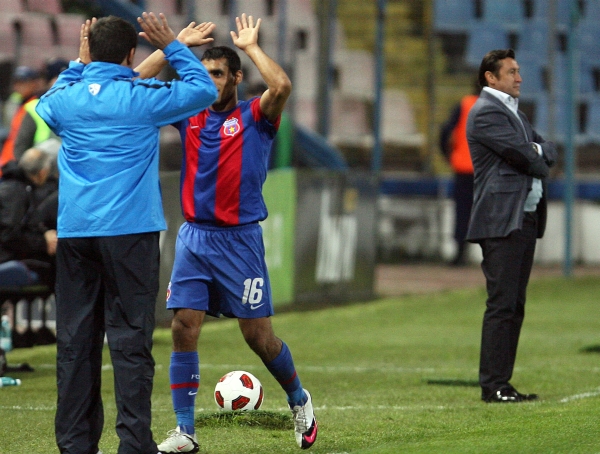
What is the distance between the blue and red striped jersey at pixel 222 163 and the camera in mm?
5965

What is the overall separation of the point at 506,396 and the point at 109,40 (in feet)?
11.5

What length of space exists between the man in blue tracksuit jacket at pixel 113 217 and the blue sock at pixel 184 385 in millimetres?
560

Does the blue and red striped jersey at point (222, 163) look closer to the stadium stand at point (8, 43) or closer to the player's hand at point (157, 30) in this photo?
the player's hand at point (157, 30)

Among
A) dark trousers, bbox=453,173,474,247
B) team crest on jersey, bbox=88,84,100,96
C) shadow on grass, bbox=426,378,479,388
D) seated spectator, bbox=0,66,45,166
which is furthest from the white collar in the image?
dark trousers, bbox=453,173,474,247

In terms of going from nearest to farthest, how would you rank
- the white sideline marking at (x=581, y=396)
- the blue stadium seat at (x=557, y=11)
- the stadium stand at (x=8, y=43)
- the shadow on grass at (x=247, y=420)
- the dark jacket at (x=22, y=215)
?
the shadow on grass at (x=247, y=420)
the white sideline marking at (x=581, y=396)
the dark jacket at (x=22, y=215)
the stadium stand at (x=8, y=43)
the blue stadium seat at (x=557, y=11)

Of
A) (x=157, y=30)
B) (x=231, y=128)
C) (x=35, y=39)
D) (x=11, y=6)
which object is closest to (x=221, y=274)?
(x=231, y=128)

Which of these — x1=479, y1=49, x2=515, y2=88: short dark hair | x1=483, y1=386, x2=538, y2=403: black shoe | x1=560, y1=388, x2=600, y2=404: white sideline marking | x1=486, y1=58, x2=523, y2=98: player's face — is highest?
x1=479, y1=49, x2=515, y2=88: short dark hair

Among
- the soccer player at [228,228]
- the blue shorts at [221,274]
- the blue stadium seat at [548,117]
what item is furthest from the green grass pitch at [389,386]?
the blue stadium seat at [548,117]

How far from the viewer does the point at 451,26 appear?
20609mm

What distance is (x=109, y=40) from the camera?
16.9ft

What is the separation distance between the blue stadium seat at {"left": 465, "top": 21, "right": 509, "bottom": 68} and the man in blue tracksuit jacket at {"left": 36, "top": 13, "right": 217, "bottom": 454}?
15904mm

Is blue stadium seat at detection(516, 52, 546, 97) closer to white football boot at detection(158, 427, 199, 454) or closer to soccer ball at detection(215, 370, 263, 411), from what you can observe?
soccer ball at detection(215, 370, 263, 411)

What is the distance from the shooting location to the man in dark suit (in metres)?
7.40

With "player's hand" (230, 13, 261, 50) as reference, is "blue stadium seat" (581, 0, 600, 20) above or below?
below
